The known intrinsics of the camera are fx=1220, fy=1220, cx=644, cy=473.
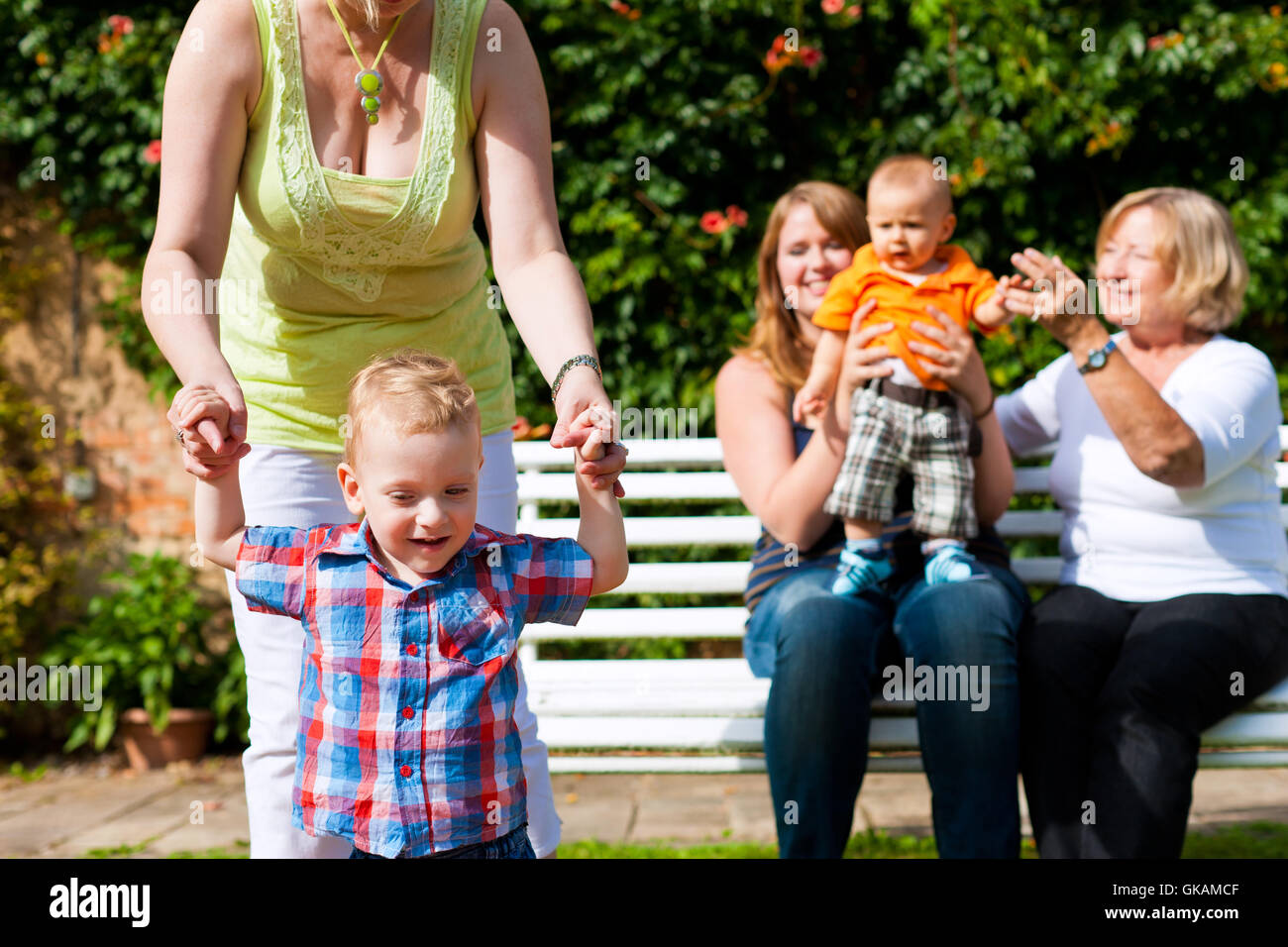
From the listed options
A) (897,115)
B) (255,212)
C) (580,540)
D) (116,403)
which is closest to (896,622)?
(580,540)

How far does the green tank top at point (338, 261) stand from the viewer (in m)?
1.92

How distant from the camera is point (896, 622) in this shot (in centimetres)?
268

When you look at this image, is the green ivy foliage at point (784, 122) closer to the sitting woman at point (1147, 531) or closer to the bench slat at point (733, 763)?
the sitting woman at point (1147, 531)

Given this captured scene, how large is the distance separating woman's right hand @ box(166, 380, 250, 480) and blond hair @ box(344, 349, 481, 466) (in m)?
0.17

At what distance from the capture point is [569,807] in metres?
4.19

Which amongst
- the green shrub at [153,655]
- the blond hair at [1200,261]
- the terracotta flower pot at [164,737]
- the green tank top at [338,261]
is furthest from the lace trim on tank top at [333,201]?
the terracotta flower pot at [164,737]

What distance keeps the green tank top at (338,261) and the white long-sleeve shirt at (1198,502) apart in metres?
1.51

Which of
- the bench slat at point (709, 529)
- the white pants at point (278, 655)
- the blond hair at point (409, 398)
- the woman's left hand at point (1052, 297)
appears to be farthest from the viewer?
the bench slat at point (709, 529)

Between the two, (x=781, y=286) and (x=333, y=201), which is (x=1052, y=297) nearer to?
(x=781, y=286)

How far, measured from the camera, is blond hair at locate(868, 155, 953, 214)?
9.18 feet

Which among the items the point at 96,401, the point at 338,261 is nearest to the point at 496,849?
the point at 338,261

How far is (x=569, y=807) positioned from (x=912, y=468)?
202cm
